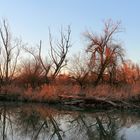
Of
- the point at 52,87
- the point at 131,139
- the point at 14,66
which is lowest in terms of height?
the point at 131,139

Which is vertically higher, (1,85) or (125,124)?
(1,85)

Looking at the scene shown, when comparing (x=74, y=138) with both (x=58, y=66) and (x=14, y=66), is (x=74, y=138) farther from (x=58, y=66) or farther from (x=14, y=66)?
(x=14, y=66)

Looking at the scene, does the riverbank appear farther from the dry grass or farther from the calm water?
A: the calm water

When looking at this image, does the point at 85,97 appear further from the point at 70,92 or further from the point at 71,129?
the point at 71,129

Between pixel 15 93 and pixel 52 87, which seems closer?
pixel 52 87

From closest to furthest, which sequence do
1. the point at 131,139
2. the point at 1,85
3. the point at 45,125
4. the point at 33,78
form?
the point at 131,139 → the point at 45,125 → the point at 1,85 → the point at 33,78

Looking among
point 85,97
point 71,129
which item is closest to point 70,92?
point 85,97

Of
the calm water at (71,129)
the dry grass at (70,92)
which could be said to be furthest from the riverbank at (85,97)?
the calm water at (71,129)

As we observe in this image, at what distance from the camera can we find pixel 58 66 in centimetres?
4100

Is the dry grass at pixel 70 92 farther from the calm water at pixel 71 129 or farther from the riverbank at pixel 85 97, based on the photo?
the calm water at pixel 71 129

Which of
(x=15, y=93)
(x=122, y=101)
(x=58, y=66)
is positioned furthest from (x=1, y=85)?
(x=122, y=101)

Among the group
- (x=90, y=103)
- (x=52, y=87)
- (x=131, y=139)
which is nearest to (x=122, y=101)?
(x=90, y=103)

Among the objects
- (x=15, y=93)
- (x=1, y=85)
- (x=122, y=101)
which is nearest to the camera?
(x=122, y=101)

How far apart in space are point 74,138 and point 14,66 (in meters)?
32.3
